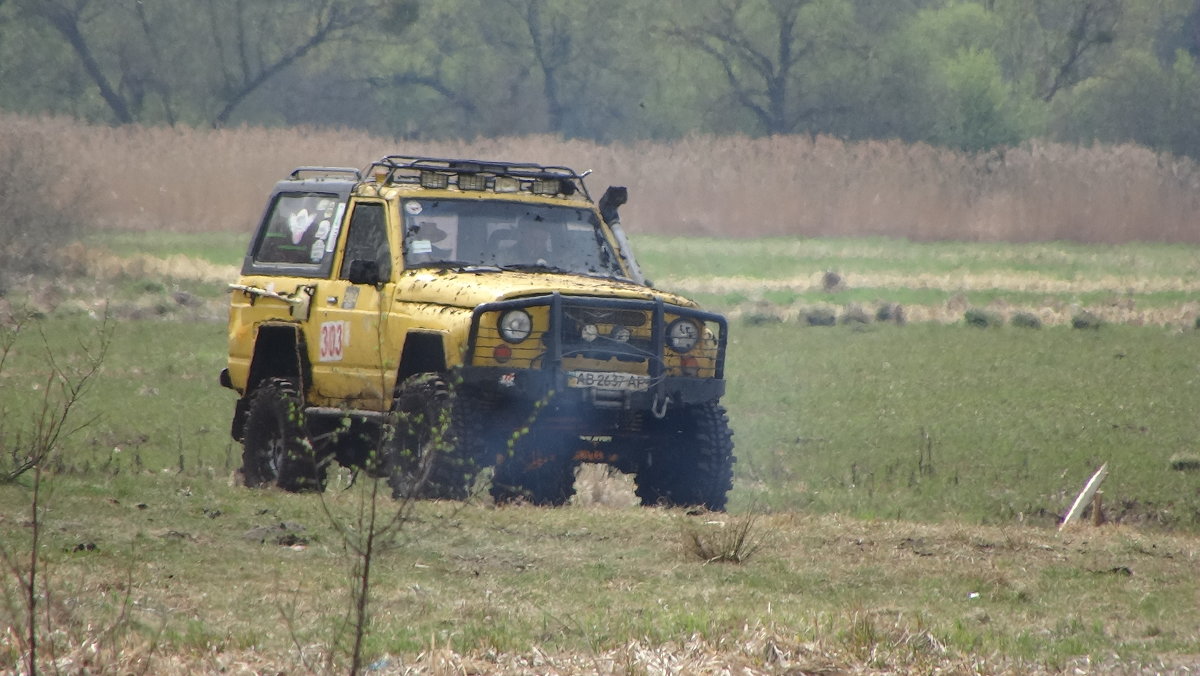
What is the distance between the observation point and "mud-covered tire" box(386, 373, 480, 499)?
11.0 meters

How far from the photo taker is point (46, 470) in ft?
39.8

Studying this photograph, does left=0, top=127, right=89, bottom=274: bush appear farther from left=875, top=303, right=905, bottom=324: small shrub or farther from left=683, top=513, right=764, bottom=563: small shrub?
left=683, top=513, right=764, bottom=563: small shrub

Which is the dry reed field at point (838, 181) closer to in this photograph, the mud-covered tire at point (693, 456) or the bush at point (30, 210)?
the bush at point (30, 210)

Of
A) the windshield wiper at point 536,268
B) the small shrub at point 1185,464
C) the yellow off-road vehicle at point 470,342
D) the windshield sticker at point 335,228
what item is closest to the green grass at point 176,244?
the yellow off-road vehicle at point 470,342

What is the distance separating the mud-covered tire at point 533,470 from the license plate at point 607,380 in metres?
0.50

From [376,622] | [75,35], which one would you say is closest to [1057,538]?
[376,622]

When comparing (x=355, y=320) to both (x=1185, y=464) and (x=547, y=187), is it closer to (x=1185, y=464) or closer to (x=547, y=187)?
(x=547, y=187)

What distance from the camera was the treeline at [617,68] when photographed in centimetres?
5550

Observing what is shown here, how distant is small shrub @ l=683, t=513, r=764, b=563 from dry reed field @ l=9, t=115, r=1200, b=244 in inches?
1145

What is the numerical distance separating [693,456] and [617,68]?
52.0 meters

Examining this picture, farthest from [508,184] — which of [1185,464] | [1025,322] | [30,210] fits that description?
[30,210]

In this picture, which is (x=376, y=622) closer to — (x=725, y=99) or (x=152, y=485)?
(x=152, y=485)

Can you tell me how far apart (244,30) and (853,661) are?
52.2 meters

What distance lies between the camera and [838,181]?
139 ft
